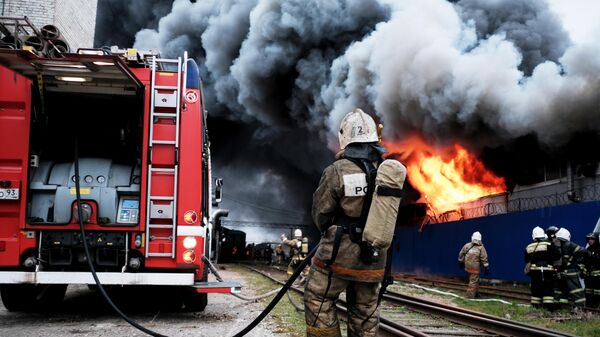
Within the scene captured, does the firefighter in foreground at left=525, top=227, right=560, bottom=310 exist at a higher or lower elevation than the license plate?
lower

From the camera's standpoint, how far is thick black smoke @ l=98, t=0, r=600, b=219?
14.4 metres

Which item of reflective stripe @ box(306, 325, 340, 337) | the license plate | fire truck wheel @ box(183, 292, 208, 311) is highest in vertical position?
the license plate

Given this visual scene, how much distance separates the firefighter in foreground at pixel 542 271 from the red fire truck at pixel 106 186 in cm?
533

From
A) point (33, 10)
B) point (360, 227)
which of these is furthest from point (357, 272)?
point (33, 10)

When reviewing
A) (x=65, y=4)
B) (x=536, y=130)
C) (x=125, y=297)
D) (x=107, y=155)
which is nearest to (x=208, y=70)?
(x=65, y=4)

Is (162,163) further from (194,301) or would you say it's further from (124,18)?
(124,18)

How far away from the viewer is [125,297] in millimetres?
8719

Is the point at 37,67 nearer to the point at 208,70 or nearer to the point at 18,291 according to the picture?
the point at 18,291

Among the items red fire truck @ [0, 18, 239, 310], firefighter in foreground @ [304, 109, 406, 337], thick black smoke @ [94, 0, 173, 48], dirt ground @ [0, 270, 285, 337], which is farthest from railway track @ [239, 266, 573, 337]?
thick black smoke @ [94, 0, 173, 48]

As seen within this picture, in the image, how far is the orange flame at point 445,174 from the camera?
710 inches

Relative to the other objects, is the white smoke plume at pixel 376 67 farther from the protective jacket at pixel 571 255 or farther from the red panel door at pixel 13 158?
the red panel door at pixel 13 158

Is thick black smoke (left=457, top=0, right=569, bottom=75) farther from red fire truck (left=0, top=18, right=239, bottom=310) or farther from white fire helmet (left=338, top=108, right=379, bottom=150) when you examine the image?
white fire helmet (left=338, top=108, right=379, bottom=150)

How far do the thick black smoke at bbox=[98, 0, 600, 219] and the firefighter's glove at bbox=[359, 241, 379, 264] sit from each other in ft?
38.6

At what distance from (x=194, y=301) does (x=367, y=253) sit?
172 inches
